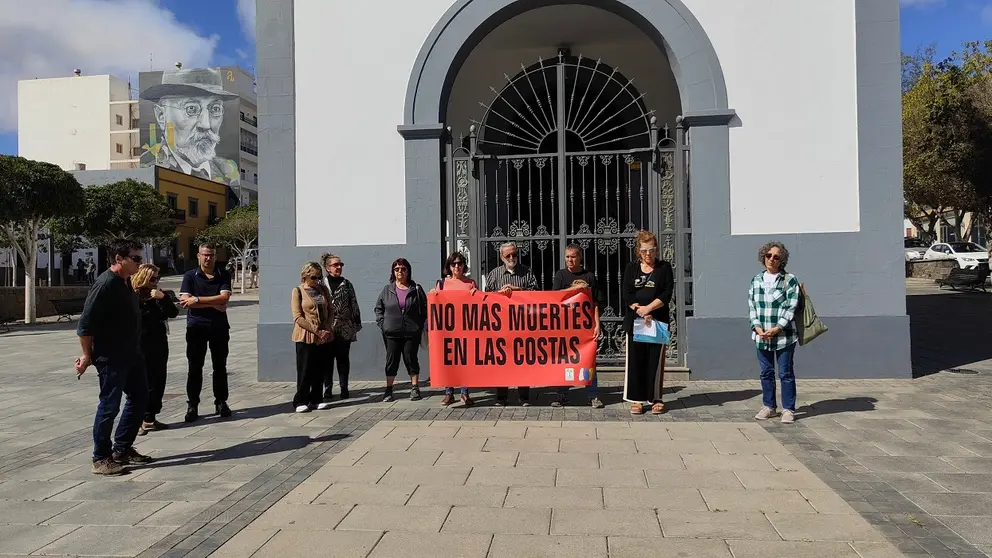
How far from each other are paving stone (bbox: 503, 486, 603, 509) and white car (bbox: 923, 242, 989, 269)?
30985 mm

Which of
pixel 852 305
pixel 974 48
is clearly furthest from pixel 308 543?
pixel 974 48

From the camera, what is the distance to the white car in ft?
100

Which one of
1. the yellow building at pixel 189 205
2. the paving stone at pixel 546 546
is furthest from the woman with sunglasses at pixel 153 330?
the yellow building at pixel 189 205

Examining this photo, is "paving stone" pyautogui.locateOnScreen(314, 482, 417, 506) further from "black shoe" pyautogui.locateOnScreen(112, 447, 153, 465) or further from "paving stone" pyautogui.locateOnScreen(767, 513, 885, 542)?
"paving stone" pyautogui.locateOnScreen(767, 513, 885, 542)

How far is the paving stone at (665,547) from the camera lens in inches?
139

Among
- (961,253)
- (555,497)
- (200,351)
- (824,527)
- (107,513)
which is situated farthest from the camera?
(961,253)

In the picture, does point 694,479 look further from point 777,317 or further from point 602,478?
point 777,317

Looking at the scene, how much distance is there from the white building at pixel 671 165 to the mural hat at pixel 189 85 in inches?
2722

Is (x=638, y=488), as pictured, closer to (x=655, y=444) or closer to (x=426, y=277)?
(x=655, y=444)

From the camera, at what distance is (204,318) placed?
22.1 ft

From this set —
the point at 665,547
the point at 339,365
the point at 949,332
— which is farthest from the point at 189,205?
the point at 665,547

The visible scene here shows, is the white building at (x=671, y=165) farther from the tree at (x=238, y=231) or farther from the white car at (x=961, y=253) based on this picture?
the tree at (x=238, y=231)

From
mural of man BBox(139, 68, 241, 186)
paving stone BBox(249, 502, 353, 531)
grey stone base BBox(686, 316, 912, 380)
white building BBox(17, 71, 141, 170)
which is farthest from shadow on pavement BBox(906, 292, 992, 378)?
white building BBox(17, 71, 141, 170)

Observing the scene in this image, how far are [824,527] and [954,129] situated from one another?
63.7ft
